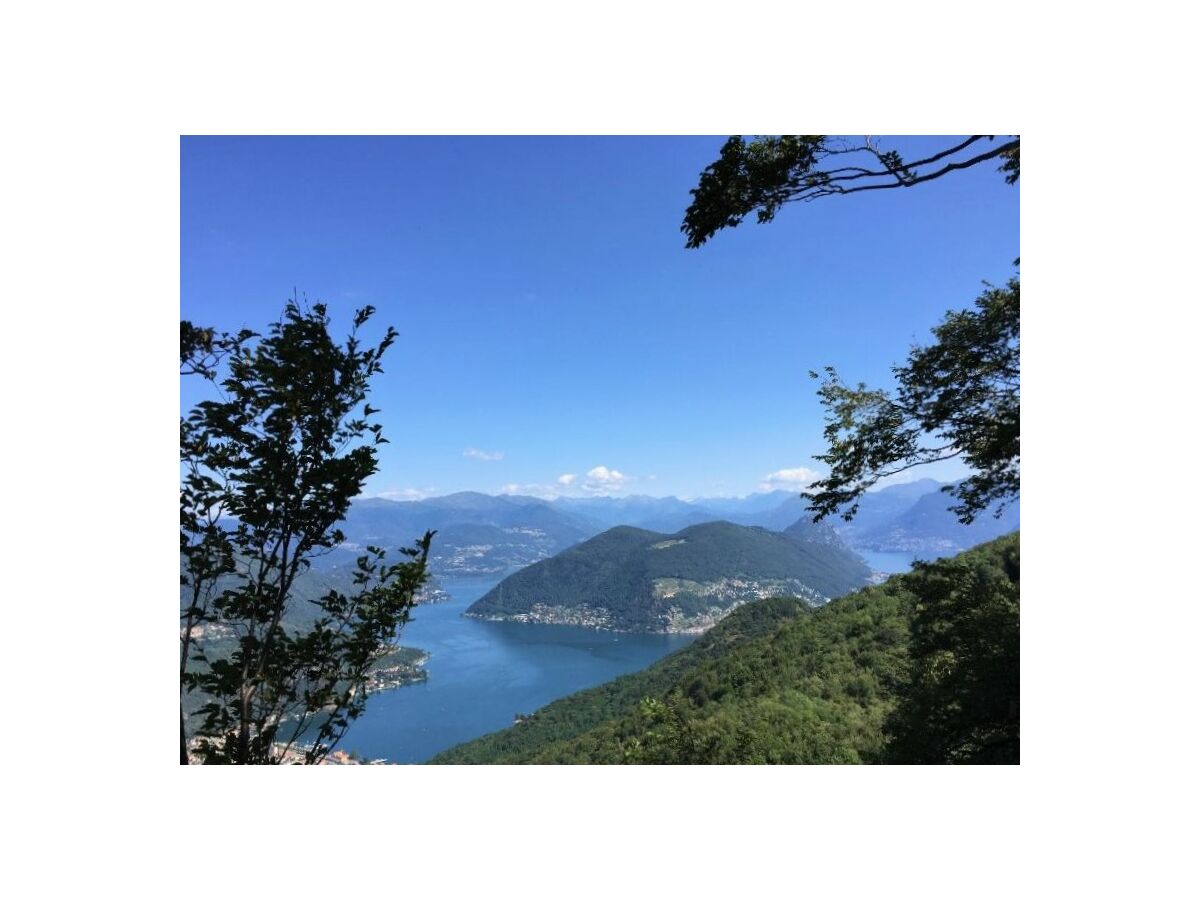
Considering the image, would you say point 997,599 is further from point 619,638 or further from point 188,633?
point 619,638

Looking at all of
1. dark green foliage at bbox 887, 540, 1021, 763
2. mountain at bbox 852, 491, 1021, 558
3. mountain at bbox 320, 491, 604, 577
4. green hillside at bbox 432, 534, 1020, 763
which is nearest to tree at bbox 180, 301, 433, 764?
green hillside at bbox 432, 534, 1020, 763

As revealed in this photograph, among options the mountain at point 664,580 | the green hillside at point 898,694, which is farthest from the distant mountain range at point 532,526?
the green hillside at point 898,694

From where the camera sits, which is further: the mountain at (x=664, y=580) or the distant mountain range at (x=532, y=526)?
the mountain at (x=664, y=580)

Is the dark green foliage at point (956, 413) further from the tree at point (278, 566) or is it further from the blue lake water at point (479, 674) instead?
the blue lake water at point (479, 674)

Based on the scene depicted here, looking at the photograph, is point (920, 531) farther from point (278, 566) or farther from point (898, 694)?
point (278, 566)

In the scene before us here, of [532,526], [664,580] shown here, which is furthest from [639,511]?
[664,580]

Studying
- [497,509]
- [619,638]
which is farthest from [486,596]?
[497,509]

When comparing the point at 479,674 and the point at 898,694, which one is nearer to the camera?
the point at 898,694
